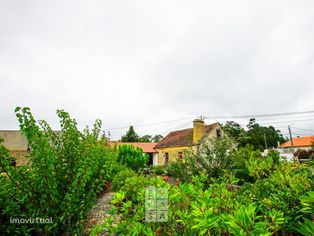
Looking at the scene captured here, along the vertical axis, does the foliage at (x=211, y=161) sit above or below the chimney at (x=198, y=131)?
below

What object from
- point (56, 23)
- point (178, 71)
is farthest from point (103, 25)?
point (178, 71)

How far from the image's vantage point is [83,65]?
9.31m

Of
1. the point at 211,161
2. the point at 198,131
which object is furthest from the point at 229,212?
the point at 198,131

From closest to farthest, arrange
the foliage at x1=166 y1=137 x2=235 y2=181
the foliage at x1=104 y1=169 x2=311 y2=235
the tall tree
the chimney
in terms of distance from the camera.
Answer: the foliage at x1=104 y1=169 x2=311 y2=235 → the foliage at x1=166 y1=137 x2=235 y2=181 → the chimney → the tall tree


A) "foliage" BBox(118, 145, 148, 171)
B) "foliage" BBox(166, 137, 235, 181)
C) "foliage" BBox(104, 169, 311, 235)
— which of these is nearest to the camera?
"foliage" BBox(104, 169, 311, 235)

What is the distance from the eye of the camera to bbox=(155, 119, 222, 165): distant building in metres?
19.4

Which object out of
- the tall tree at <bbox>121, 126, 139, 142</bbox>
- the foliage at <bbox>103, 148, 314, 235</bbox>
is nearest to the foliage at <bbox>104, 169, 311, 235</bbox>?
the foliage at <bbox>103, 148, 314, 235</bbox>

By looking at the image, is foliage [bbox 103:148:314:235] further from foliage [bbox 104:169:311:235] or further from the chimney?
the chimney

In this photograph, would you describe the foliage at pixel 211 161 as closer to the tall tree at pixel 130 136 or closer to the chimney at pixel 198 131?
the chimney at pixel 198 131

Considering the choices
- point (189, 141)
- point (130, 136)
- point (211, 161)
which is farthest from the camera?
point (130, 136)

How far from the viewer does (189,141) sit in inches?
839

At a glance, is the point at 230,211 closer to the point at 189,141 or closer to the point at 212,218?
the point at 212,218

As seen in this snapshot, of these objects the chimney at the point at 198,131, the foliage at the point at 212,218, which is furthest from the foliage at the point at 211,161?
the chimney at the point at 198,131

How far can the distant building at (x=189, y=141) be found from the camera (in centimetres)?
1944
